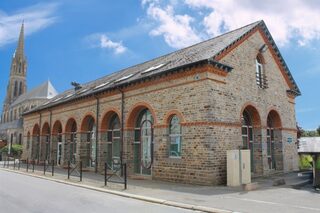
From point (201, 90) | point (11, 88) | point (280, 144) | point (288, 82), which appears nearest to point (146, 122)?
point (201, 90)

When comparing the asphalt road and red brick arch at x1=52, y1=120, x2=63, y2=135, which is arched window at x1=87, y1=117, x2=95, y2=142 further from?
the asphalt road

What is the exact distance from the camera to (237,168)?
1201cm

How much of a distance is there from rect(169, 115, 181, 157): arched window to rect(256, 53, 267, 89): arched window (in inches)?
218

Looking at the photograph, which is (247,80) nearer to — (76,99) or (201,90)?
(201,90)

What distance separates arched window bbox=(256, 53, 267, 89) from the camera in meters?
16.4

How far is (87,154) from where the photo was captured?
20.9 m

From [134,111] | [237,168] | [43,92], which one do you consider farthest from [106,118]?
[43,92]

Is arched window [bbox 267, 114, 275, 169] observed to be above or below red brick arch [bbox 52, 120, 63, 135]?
below

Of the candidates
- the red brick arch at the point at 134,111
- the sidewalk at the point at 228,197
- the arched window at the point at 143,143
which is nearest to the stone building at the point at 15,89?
the red brick arch at the point at 134,111

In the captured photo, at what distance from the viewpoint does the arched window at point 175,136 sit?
1376 centimetres

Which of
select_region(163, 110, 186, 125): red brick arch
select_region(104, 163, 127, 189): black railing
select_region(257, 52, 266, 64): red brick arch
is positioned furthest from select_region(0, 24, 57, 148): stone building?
select_region(257, 52, 266, 64): red brick arch

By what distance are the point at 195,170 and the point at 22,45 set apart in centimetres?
7912

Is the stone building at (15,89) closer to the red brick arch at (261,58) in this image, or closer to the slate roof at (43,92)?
the slate roof at (43,92)

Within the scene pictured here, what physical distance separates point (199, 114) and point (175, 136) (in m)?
2.00
